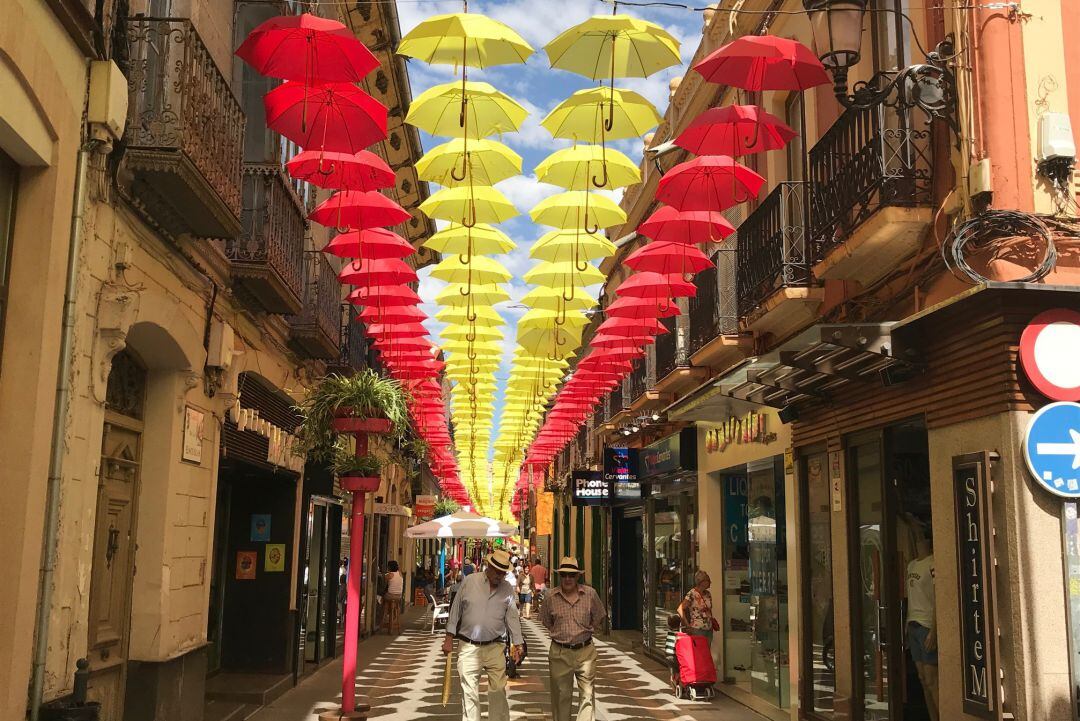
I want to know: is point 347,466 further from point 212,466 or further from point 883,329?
point 883,329

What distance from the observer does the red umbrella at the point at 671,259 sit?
11305mm

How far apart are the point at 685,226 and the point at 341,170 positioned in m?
3.61

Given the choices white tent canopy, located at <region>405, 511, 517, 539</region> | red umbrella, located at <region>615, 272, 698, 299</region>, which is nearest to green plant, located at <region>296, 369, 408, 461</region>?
red umbrella, located at <region>615, 272, 698, 299</region>

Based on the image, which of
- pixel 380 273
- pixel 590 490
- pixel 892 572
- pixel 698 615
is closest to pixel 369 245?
pixel 380 273

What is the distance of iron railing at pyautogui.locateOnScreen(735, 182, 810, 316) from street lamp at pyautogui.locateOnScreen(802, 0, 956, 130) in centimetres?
272

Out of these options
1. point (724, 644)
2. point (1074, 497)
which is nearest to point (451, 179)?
point (1074, 497)

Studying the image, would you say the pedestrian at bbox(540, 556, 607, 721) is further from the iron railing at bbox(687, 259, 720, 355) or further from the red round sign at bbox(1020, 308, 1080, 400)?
the iron railing at bbox(687, 259, 720, 355)

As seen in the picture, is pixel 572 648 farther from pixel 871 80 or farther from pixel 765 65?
pixel 871 80

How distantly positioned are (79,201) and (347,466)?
18.6 ft

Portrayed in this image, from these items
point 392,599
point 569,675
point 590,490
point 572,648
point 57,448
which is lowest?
point 392,599

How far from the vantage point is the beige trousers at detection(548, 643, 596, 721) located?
33.2ft

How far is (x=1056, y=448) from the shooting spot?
23.9 ft

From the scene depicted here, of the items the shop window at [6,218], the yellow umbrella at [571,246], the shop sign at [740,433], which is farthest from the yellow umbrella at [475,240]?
the shop window at [6,218]

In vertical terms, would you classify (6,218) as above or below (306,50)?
below
